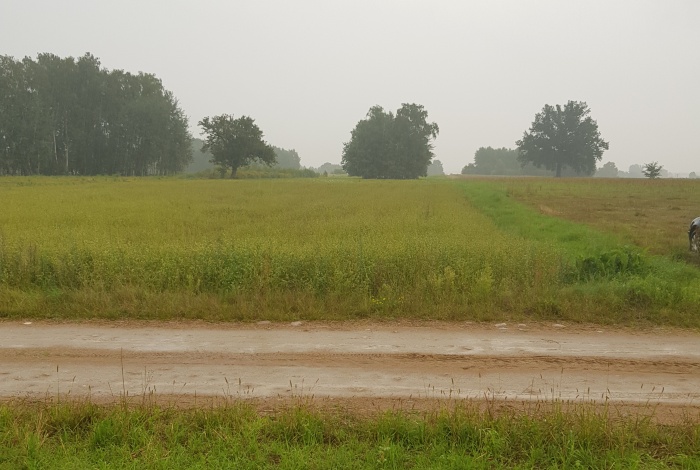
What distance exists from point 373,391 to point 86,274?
6.86 metres

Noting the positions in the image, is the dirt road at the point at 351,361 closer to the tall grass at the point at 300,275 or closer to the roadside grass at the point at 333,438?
the roadside grass at the point at 333,438

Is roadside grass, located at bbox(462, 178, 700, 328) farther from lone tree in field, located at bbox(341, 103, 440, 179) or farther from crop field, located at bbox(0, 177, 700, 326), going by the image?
lone tree in field, located at bbox(341, 103, 440, 179)

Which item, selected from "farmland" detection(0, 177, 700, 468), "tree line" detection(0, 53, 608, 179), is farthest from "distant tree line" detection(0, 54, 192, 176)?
"farmland" detection(0, 177, 700, 468)

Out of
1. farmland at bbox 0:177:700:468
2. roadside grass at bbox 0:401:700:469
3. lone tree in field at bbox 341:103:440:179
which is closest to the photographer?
roadside grass at bbox 0:401:700:469

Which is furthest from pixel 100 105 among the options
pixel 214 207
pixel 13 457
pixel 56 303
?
pixel 13 457

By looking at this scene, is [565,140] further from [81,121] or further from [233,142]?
[81,121]

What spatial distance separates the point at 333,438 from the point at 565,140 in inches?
4555

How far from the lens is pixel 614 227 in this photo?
18.1 m

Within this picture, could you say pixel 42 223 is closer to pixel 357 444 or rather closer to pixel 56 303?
pixel 56 303

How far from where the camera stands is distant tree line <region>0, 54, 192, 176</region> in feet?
214

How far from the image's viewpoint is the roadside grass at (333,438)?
3855mm

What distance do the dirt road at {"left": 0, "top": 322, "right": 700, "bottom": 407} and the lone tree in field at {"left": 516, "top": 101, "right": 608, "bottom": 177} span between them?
364 ft

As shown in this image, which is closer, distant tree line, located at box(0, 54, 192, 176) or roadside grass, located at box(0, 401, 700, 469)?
roadside grass, located at box(0, 401, 700, 469)

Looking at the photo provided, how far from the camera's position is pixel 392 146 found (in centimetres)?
10150
